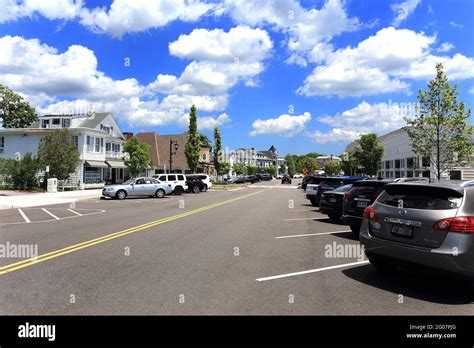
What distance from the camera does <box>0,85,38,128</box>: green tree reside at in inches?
2453

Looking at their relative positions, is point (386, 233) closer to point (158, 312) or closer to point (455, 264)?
point (455, 264)

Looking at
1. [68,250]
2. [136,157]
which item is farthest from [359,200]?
[136,157]

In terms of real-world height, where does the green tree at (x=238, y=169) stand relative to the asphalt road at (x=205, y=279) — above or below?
above

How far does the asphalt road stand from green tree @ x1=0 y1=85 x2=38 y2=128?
62.6 m

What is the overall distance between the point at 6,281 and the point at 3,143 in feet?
140

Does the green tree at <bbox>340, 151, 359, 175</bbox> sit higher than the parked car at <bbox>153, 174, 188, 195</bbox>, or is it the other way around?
the green tree at <bbox>340, 151, 359, 175</bbox>

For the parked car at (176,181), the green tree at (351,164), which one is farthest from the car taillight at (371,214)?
the green tree at (351,164)

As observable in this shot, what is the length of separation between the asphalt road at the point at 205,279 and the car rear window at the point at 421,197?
1299 mm

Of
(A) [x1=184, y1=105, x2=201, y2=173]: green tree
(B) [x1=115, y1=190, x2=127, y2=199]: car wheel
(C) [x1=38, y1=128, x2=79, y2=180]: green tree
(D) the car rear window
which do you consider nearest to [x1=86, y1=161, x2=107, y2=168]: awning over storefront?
(C) [x1=38, y1=128, x2=79, y2=180]: green tree

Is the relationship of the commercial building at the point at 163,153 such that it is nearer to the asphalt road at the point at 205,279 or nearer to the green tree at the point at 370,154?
the green tree at the point at 370,154

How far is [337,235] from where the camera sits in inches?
429

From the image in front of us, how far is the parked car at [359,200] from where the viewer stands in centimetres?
1041

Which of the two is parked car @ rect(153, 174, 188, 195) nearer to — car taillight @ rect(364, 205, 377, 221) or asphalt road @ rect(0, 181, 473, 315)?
asphalt road @ rect(0, 181, 473, 315)

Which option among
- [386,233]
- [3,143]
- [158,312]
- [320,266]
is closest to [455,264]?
[386,233]
